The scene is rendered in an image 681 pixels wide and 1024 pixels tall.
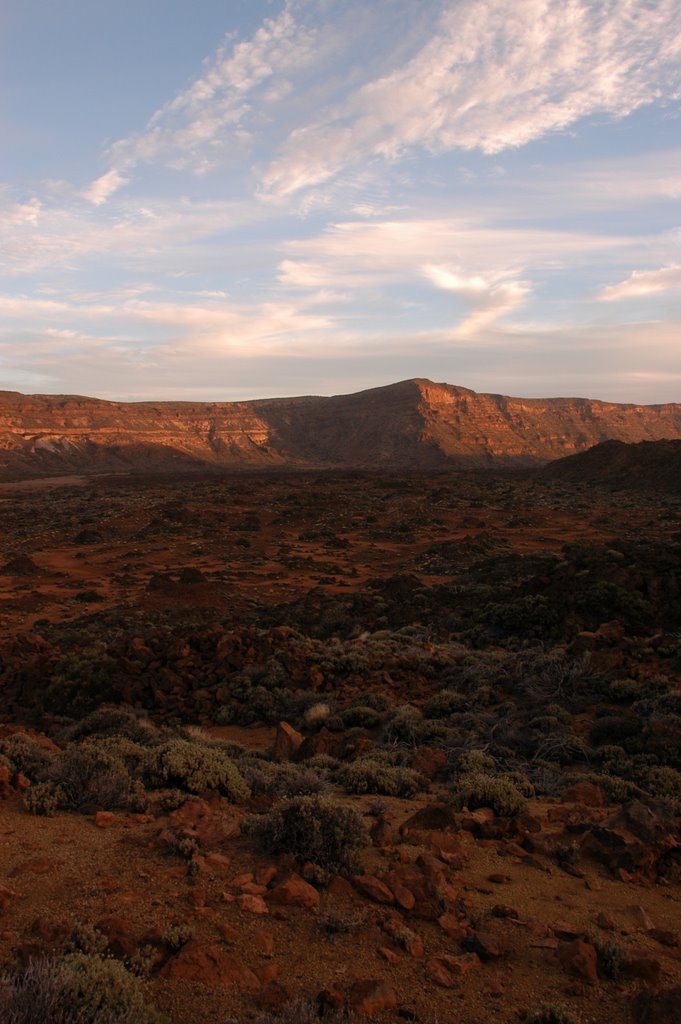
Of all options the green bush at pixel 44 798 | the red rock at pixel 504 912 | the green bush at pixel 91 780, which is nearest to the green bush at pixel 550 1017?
the red rock at pixel 504 912

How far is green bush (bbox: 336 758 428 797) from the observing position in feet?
19.9

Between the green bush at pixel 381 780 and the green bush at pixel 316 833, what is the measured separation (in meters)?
1.44

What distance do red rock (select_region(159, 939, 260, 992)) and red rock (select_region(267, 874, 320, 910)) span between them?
57 centimetres

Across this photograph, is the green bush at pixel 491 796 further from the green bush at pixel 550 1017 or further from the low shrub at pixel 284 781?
the green bush at pixel 550 1017

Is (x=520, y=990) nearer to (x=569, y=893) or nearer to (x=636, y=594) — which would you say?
(x=569, y=893)

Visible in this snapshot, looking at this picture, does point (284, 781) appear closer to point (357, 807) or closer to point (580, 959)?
point (357, 807)

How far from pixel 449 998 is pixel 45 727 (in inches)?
296

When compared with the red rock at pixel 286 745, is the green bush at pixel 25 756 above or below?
above

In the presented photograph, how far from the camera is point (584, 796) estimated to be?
5.96m

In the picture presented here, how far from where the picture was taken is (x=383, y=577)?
20672mm

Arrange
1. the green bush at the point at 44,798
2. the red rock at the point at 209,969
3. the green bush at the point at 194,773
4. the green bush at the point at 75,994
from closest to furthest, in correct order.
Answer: the green bush at the point at 75,994
the red rock at the point at 209,969
the green bush at the point at 44,798
the green bush at the point at 194,773

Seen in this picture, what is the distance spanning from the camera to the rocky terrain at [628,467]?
1828 inches

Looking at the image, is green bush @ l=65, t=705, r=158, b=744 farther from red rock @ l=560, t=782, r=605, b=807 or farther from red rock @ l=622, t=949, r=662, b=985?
red rock @ l=622, t=949, r=662, b=985

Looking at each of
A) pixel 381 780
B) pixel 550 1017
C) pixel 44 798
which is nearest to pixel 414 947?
pixel 550 1017
